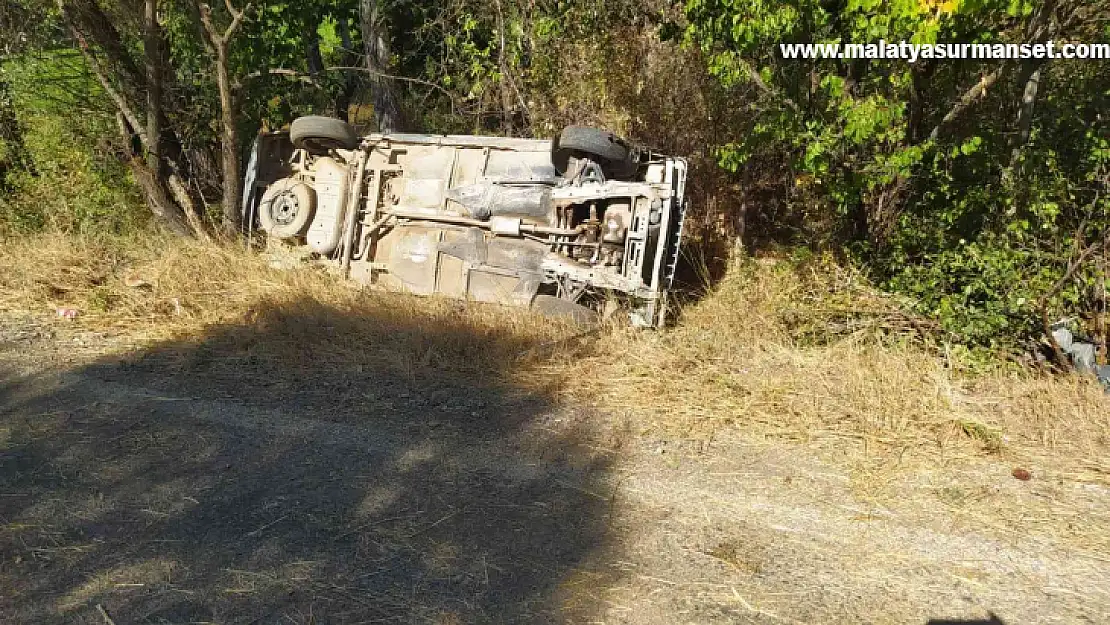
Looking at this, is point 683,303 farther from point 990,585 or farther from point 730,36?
point 990,585

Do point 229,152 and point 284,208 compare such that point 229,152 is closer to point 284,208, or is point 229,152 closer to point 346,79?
point 284,208

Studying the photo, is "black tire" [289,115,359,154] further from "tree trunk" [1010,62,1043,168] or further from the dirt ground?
"tree trunk" [1010,62,1043,168]

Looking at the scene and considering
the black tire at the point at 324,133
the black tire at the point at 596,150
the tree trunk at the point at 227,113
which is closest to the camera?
the black tire at the point at 596,150

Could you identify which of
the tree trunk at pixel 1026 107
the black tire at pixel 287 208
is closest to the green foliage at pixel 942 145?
the tree trunk at pixel 1026 107

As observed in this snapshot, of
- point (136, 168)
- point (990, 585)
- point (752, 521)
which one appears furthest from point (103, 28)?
point (990, 585)

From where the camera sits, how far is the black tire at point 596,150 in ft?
26.3

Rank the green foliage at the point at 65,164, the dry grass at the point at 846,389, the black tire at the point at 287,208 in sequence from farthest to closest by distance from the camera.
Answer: the green foliage at the point at 65,164, the black tire at the point at 287,208, the dry grass at the point at 846,389

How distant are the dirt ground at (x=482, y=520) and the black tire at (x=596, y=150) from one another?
309 centimetres

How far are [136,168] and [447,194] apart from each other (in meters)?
4.26

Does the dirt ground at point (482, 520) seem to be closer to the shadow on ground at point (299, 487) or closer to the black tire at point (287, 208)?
the shadow on ground at point (299, 487)

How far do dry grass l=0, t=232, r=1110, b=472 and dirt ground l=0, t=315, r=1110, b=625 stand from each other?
1.02 ft

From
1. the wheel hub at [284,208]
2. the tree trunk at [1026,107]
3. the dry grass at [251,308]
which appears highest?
the tree trunk at [1026,107]

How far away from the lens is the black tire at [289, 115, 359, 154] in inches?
362

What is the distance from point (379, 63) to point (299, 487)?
8424 millimetres
